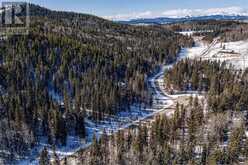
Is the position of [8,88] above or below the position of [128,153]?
above

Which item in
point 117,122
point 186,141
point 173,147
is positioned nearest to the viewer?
point 173,147

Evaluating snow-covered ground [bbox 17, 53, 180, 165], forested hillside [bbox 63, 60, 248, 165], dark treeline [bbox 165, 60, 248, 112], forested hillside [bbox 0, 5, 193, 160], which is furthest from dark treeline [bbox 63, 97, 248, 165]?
dark treeline [bbox 165, 60, 248, 112]

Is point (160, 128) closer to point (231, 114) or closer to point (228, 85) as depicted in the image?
point (231, 114)

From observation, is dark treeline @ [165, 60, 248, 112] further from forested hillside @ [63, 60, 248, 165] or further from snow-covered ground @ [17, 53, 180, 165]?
snow-covered ground @ [17, 53, 180, 165]

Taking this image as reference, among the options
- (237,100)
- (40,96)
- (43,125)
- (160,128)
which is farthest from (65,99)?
(237,100)

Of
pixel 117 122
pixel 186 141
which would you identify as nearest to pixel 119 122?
pixel 117 122

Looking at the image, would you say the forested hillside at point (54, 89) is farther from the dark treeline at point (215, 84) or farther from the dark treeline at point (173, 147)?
the dark treeline at point (215, 84)

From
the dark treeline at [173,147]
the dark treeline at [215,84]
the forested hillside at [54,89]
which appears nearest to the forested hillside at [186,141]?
the dark treeline at [173,147]

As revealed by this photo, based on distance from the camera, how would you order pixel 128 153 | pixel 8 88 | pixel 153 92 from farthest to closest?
pixel 153 92, pixel 8 88, pixel 128 153

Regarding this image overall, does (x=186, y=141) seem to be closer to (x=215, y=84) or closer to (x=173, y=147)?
(x=173, y=147)

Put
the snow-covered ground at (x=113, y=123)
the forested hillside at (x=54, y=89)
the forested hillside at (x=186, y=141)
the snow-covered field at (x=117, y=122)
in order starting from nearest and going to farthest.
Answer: the forested hillside at (x=186, y=141), the snow-covered ground at (x=113, y=123), the snow-covered field at (x=117, y=122), the forested hillside at (x=54, y=89)

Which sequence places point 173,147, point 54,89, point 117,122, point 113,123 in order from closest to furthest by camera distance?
1. point 173,147
2. point 113,123
3. point 117,122
4. point 54,89
